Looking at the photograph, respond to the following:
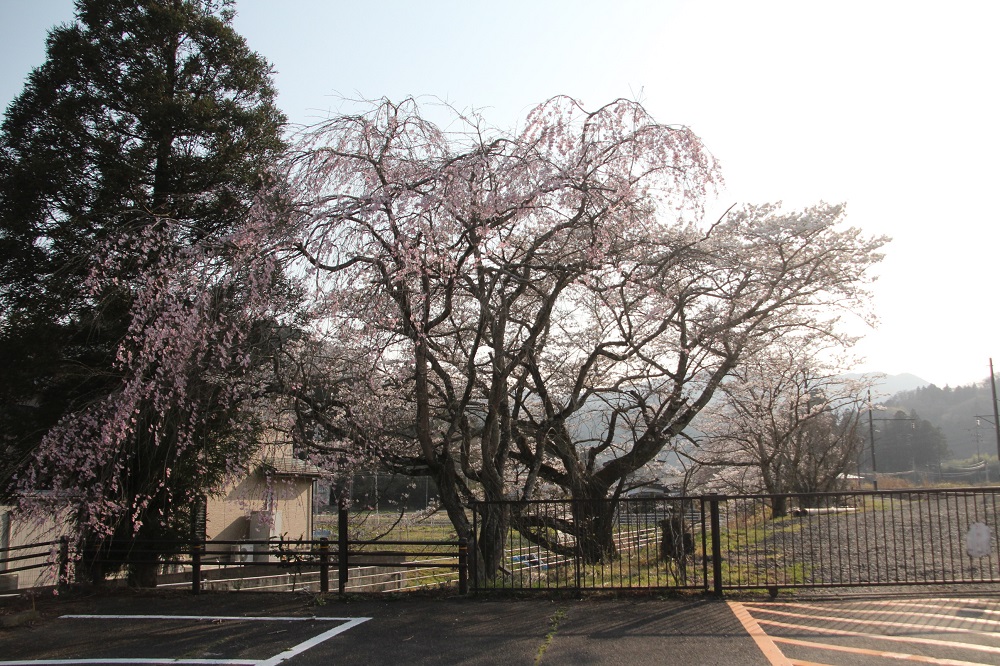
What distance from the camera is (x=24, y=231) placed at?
10891 mm

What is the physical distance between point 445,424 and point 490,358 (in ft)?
8.14

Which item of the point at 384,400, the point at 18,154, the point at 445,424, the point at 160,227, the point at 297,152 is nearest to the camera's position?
the point at 297,152

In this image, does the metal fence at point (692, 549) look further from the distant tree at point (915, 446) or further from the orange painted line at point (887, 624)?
the distant tree at point (915, 446)

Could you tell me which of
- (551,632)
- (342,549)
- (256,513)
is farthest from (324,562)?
(256,513)

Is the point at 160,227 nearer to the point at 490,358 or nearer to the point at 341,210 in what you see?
the point at 341,210

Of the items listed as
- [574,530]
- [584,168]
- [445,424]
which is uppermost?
[584,168]

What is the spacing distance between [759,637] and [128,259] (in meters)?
9.32

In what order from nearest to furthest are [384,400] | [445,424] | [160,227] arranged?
[160,227], [384,400], [445,424]

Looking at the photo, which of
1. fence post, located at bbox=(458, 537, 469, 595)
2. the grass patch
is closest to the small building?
fence post, located at bbox=(458, 537, 469, 595)

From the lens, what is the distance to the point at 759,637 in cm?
693

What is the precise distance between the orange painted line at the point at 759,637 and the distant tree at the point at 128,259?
6.98 m

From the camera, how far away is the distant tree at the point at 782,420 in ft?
51.6

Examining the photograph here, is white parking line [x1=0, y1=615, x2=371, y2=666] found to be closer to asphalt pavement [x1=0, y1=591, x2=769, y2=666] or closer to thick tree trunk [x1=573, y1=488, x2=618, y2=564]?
asphalt pavement [x1=0, y1=591, x2=769, y2=666]

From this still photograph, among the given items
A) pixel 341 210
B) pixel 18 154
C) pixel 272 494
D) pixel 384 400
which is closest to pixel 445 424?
pixel 384 400
